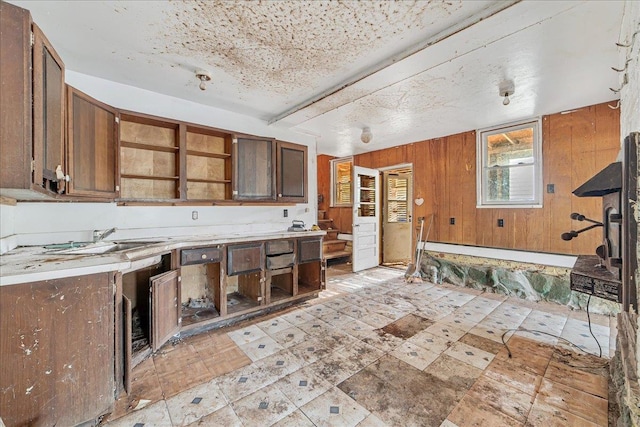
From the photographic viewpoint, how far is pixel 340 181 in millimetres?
6500

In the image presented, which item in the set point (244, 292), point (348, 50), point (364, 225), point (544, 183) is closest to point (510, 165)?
point (544, 183)

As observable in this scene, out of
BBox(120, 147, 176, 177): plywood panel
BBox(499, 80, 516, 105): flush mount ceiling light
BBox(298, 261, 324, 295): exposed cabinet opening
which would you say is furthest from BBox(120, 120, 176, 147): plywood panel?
BBox(499, 80, 516, 105): flush mount ceiling light

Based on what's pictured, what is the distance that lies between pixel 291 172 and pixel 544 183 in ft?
11.4

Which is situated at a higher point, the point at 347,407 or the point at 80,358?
the point at 80,358

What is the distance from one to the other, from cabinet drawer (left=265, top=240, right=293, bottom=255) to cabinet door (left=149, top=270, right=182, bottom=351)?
3.19 ft

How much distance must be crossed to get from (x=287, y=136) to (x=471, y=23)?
273cm

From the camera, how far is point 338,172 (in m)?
6.50

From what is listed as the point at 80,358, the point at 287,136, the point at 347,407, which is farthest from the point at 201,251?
the point at 287,136

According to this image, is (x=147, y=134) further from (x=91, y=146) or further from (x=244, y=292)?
(x=244, y=292)

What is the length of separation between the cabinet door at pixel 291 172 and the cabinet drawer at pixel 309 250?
0.63 meters

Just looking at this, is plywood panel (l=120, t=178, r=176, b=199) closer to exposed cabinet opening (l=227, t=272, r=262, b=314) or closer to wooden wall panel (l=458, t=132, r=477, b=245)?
exposed cabinet opening (l=227, t=272, r=262, b=314)

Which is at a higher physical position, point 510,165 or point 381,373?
point 510,165

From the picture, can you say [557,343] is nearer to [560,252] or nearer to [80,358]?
[560,252]

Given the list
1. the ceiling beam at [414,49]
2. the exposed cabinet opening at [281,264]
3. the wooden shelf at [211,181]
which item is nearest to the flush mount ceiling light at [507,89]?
the ceiling beam at [414,49]
